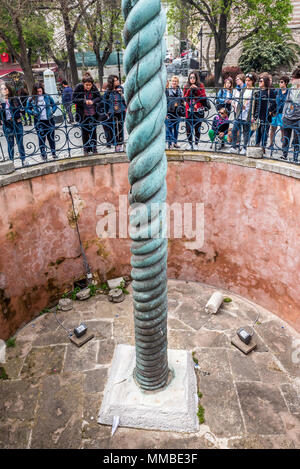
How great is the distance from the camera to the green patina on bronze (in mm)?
2605

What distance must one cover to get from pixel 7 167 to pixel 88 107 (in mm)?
1788

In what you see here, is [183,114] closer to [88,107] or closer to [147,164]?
[88,107]

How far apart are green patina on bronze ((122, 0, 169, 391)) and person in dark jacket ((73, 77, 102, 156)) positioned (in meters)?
3.48

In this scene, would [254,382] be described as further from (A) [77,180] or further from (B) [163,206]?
(A) [77,180]

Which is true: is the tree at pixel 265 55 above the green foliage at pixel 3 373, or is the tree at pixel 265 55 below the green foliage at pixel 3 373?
above

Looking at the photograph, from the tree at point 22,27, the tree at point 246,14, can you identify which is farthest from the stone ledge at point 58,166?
the tree at point 246,14

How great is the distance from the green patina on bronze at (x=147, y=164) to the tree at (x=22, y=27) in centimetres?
1143

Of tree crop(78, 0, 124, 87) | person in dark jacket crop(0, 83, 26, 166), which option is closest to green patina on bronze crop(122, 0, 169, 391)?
person in dark jacket crop(0, 83, 26, 166)

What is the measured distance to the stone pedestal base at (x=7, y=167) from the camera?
5.60m

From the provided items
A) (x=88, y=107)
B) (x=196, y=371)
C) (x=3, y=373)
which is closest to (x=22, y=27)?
(x=88, y=107)

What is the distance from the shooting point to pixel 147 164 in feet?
9.71

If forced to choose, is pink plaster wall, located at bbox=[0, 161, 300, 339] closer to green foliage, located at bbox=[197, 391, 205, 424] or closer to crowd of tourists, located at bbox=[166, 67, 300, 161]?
crowd of tourists, located at bbox=[166, 67, 300, 161]

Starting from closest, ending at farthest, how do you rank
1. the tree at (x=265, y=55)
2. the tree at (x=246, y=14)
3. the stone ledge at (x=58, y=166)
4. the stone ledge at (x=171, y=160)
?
the stone ledge at (x=171, y=160), the stone ledge at (x=58, y=166), the tree at (x=246, y=14), the tree at (x=265, y=55)

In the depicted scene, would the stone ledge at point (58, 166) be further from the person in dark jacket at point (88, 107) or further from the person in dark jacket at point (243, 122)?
the person in dark jacket at point (243, 122)
